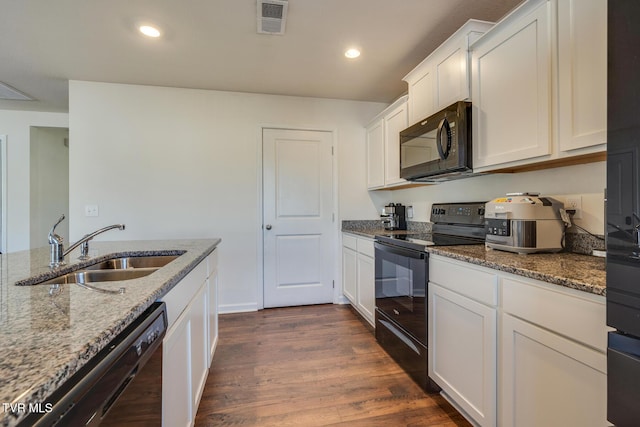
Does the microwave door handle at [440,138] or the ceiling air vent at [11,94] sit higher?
the ceiling air vent at [11,94]

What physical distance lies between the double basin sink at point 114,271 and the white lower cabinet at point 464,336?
1.52 m

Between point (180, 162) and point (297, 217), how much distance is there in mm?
1387

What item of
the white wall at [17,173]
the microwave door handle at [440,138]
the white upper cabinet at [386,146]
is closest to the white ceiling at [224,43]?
the white upper cabinet at [386,146]

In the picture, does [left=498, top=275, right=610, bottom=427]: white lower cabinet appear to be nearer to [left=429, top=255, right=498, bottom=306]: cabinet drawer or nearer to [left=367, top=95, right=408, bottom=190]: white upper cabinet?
[left=429, top=255, right=498, bottom=306]: cabinet drawer

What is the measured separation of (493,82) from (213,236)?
9.20ft

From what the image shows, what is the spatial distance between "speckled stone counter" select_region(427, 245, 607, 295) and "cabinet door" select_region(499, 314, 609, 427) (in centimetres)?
21

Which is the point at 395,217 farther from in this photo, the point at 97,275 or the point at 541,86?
the point at 97,275

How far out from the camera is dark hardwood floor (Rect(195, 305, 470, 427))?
1.56 m

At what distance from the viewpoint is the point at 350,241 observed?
3.13m

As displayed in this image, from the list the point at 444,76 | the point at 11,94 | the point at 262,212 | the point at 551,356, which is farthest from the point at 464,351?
the point at 11,94

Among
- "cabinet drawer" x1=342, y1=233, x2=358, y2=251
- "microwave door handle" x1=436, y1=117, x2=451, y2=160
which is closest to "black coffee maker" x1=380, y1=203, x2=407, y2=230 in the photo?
"cabinet drawer" x1=342, y1=233, x2=358, y2=251

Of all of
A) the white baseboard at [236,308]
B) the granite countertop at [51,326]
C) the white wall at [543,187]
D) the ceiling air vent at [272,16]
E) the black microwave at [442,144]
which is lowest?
the white baseboard at [236,308]

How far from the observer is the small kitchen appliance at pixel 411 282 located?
178cm

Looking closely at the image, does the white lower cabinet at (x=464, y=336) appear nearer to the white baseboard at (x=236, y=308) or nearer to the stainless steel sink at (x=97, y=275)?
the stainless steel sink at (x=97, y=275)
